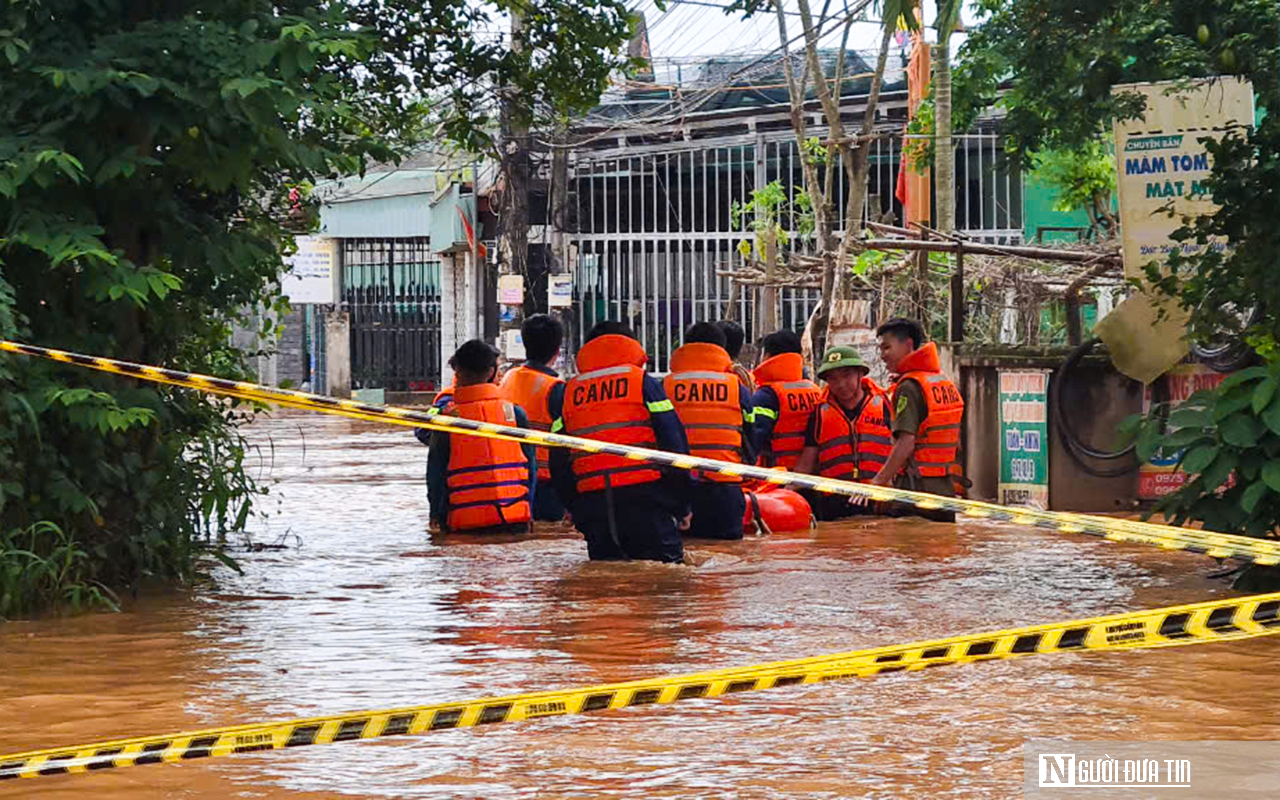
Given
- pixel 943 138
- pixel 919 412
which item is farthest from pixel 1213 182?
pixel 943 138

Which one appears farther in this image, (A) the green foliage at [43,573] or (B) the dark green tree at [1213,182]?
(B) the dark green tree at [1213,182]

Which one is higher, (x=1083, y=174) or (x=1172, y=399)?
(x=1083, y=174)

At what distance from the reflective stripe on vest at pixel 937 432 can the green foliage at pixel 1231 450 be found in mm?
3230

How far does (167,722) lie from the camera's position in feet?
21.5

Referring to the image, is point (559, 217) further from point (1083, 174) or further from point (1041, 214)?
point (1083, 174)

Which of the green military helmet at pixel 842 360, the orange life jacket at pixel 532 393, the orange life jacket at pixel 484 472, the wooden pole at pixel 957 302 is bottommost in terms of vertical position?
the orange life jacket at pixel 484 472

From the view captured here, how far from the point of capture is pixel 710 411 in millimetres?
12258

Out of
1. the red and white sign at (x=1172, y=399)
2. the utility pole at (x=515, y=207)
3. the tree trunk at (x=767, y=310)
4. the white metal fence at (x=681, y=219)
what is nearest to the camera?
the red and white sign at (x=1172, y=399)

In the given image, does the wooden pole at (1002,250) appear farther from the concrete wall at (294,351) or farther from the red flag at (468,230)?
the concrete wall at (294,351)

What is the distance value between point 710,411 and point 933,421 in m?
1.69

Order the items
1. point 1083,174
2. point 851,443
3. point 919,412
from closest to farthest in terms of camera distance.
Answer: point 919,412 → point 851,443 → point 1083,174

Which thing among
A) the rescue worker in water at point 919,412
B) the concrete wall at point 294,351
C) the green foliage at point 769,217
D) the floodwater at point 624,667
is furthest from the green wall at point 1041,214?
the concrete wall at point 294,351

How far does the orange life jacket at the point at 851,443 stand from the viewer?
1356 cm
